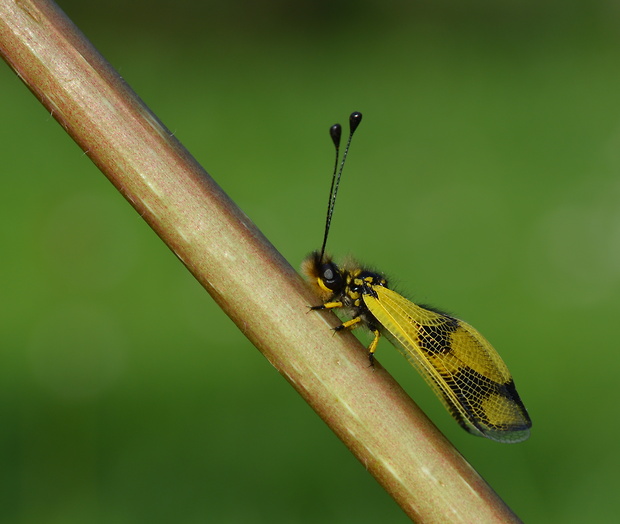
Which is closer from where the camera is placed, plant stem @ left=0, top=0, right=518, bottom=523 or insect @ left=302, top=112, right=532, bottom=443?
plant stem @ left=0, top=0, right=518, bottom=523

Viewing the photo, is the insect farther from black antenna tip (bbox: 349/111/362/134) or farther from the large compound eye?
black antenna tip (bbox: 349/111/362/134)

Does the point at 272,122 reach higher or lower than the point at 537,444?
higher

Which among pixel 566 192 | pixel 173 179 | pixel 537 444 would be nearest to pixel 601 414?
pixel 537 444

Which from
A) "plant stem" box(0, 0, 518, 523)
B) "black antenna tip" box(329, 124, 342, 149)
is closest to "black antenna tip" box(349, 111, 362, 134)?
"black antenna tip" box(329, 124, 342, 149)

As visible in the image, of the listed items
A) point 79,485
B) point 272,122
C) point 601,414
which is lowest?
point 601,414

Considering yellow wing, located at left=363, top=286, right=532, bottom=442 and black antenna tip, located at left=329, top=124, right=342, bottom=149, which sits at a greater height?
black antenna tip, located at left=329, top=124, right=342, bottom=149

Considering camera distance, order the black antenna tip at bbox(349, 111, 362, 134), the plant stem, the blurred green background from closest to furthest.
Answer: the plant stem, the black antenna tip at bbox(349, 111, 362, 134), the blurred green background

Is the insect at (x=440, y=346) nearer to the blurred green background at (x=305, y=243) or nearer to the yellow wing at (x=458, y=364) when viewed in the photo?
the yellow wing at (x=458, y=364)

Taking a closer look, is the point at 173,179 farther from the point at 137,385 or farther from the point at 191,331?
the point at 191,331
